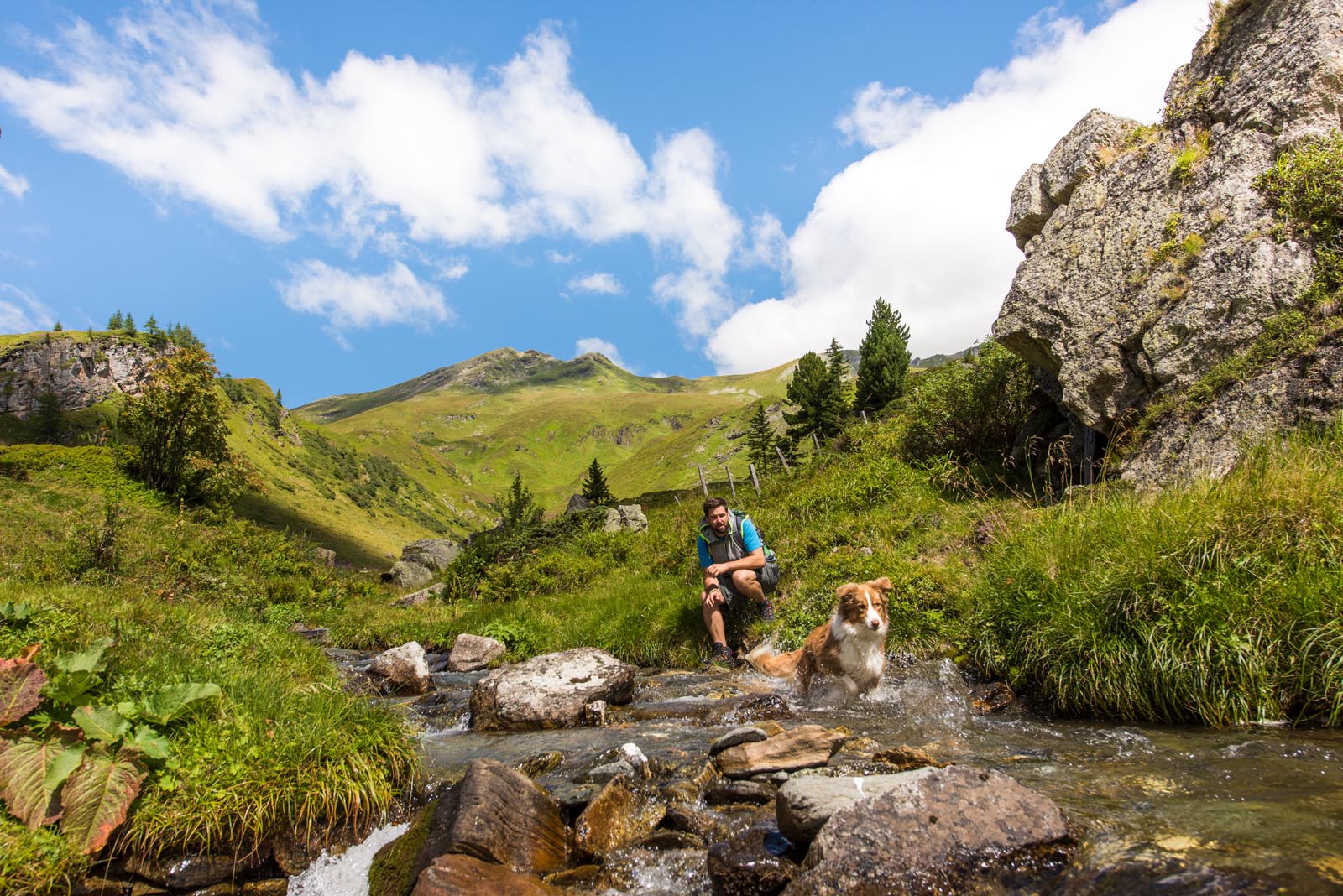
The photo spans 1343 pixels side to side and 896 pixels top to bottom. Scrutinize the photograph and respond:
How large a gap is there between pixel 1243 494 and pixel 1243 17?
45.7 ft

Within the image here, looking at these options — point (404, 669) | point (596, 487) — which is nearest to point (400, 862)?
point (404, 669)

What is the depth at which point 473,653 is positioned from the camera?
1305 centimetres

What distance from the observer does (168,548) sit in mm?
22672

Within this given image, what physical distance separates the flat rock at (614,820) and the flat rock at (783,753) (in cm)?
70

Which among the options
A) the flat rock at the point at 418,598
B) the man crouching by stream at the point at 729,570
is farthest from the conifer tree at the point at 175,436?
the man crouching by stream at the point at 729,570

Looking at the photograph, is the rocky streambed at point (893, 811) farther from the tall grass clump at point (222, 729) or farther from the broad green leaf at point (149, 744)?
the broad green leaf at point (149, 744)

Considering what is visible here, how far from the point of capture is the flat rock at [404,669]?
414 inches

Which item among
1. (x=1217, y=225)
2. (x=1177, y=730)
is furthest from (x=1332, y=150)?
(x=1177, y=730)

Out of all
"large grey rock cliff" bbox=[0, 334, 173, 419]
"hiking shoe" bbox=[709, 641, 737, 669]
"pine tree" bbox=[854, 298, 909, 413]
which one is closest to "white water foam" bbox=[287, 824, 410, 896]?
"hiking shoe" bbox=[709, 641, 737, 669]

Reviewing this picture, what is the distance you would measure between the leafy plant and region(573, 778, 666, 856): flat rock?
294 cm

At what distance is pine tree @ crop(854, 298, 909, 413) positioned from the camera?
6209cm

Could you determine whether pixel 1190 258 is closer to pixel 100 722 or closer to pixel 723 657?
pixel 723 657

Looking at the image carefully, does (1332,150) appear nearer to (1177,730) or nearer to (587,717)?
(1177,730)

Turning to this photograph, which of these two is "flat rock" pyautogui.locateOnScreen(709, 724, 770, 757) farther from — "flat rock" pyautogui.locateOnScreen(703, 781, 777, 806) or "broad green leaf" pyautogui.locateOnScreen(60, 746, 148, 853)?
"broad green leaf" pyautogui.locateOnScreen(60, 746, 148, 853)
